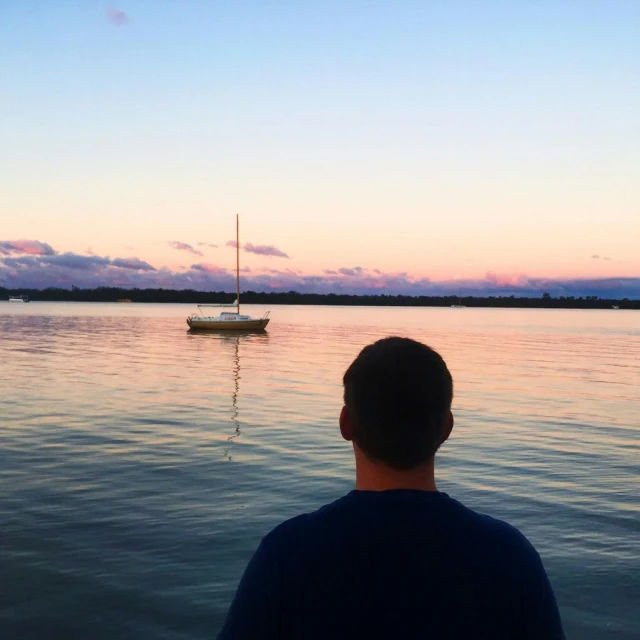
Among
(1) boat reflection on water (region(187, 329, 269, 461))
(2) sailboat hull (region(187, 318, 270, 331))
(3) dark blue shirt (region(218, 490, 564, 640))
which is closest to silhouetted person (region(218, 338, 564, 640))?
(3) dark blue shirt (region(218, 490, 564, 640))

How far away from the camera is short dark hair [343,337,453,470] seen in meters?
2.01

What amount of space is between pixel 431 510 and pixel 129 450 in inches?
634

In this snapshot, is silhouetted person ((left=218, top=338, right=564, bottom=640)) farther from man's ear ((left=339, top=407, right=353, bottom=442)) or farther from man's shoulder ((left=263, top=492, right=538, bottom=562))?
man's ear ((left=339, top=407, right=353, bottom=442))

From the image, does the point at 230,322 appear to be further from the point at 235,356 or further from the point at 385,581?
the point at 385,581

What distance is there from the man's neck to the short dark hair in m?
0.02

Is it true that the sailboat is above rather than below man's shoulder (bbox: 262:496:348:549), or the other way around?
below

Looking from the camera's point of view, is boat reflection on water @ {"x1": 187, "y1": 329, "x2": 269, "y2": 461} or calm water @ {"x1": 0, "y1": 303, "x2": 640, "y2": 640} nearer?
calm water @ {"x1": 0, "y1": 303, "x2": 640, "y2": 640}

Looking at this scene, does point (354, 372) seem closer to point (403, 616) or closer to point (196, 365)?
point (403, 616)

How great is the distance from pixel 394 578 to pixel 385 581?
3 cm

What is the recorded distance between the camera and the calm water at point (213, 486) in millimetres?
8500

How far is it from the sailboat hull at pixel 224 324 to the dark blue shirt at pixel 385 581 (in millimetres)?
77614

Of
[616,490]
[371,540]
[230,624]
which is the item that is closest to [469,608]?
[371,540]

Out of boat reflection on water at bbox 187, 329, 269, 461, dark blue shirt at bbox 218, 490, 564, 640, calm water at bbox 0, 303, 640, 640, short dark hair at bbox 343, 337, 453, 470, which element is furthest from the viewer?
boat reflection on water at bbox 187, 329, 269, 461

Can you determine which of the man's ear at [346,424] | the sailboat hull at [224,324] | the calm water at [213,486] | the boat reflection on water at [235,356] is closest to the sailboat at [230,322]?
the sailboat hull at [224,324]
